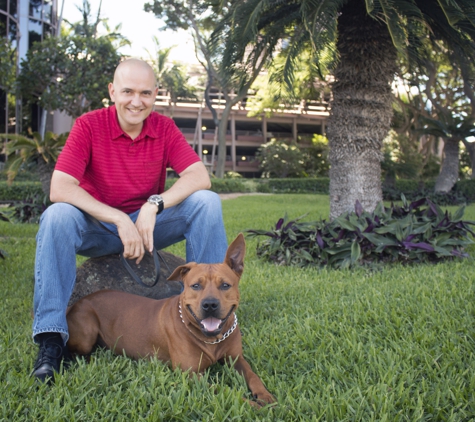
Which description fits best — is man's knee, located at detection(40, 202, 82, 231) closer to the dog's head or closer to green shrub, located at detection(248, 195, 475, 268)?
the dog's head

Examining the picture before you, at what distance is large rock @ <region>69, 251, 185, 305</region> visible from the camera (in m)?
3.64

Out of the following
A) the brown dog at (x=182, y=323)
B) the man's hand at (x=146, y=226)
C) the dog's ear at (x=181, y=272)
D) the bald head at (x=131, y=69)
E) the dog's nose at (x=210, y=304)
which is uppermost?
the bald head at (x=131, y=69)

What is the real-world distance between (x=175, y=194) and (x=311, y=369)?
1.44 m

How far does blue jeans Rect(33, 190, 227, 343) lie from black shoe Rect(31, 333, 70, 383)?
5 centimetres

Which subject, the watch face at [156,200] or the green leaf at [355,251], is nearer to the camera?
the watch face at [156,200]

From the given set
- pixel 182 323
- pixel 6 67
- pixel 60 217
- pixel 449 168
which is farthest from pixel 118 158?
pixel 6 67

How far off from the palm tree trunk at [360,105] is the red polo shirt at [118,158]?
429 cm

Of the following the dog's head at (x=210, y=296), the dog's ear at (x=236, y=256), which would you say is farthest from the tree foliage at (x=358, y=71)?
the dog's head at (x=210, y=296)

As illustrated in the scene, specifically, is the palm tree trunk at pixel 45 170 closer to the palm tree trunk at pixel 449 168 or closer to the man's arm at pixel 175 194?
the man's arm at pixel 175 194

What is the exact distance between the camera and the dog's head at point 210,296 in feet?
Result: 7.80

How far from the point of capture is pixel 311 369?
8.54 ft

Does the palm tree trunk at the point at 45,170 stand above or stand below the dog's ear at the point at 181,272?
above

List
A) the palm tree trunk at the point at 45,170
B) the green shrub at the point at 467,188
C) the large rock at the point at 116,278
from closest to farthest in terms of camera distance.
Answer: the large rock at the point at 116,278
the palm tree trunk at the point at 45,170
the green shrub at the point at 467,188

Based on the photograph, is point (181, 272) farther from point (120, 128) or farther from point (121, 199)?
point (120, 128)
